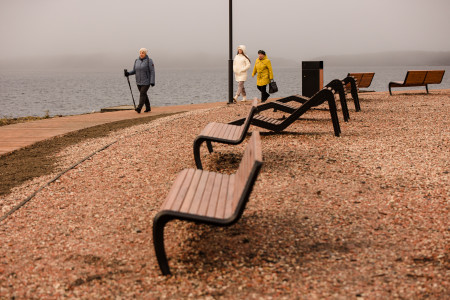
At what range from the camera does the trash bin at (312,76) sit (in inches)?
653

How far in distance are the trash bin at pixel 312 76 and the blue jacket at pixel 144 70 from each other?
4693mm

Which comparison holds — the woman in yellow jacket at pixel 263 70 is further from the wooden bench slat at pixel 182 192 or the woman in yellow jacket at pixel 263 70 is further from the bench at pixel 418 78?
the wooden bench slat at pixel 182 192

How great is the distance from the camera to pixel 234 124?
8.14 metres

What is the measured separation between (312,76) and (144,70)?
5.15 metres

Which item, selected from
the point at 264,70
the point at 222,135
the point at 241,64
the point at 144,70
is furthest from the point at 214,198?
the point at 241,64

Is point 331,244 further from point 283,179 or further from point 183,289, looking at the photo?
point 283,179

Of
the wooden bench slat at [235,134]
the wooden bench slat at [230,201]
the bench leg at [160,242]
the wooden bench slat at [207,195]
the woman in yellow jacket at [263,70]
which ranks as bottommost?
the bench leg at [160,242]

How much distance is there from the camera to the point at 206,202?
3947 mm

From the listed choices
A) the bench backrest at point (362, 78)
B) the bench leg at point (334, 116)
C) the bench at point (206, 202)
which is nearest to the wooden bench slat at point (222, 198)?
the bench at point (206, 202)

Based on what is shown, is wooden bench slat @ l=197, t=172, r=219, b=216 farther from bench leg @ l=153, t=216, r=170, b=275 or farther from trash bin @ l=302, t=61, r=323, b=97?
trash bin @ l=302, t=61, r=323, b=97

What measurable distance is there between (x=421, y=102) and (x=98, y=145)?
9991 mm

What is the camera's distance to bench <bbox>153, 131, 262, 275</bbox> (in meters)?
3.58

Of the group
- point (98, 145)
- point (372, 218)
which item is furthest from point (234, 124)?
point (372, 218)

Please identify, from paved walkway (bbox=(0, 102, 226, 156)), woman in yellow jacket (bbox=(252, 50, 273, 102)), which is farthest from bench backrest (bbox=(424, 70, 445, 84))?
paved walkway (bbox=(0, 102, 226, 156))
